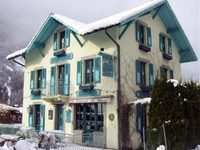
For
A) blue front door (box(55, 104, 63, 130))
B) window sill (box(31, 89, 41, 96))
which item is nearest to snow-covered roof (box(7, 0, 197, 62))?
window sill (box(31, 89, 41, 96))

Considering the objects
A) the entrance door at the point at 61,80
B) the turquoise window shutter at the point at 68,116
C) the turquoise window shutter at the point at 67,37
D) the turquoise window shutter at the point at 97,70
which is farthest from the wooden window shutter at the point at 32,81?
the turquoise window shutter at the point at 97,70

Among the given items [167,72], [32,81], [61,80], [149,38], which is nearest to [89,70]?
[61,80]

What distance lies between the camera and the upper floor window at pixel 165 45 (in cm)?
1761

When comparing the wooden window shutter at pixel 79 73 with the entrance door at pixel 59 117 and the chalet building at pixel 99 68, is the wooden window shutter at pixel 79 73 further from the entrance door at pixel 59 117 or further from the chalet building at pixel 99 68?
the entrance door at pixel 59 117

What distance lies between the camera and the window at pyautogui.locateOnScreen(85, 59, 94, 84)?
15.1m

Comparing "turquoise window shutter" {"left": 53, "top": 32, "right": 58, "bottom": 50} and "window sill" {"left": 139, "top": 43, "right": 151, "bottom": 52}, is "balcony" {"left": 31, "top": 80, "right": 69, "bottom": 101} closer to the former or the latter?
"turquoise window shutter" {"left": 53, "top": 32, "right": 58, "bottom": 50}

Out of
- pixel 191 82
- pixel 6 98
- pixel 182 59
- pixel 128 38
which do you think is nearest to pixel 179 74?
pixel 182 59

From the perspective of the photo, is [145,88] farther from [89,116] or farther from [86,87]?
[89,116]

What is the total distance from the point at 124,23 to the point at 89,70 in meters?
3.10

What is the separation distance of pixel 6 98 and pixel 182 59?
1220 inches

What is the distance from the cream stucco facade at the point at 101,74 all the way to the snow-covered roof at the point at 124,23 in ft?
1.29

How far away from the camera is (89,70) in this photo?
50.1 feet

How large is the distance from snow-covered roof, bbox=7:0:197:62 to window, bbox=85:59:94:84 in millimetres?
1646

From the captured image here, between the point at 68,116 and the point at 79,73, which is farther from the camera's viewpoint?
the point at 68,116
